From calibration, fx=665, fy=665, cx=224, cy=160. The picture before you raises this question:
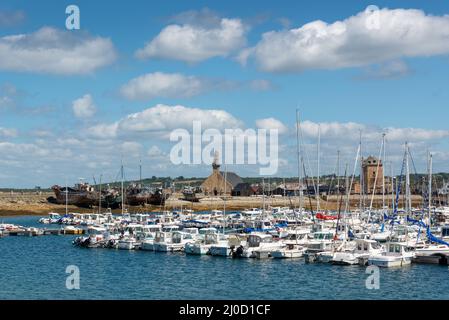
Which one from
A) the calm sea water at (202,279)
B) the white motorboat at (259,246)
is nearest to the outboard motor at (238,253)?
the white motorboat at (259,246)

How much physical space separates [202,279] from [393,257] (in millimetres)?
14518

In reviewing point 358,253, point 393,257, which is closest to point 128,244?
point 358,253

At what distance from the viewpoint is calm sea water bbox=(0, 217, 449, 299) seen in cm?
4050

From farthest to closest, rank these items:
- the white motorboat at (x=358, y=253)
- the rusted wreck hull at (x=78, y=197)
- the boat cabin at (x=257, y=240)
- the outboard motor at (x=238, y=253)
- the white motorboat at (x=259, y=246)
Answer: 1. the rusted wreck hull at (x=78, y=197)
2. the boat cabin at (x=257, y=240)
3. the outboard motor at (x=238, y=253)
4. the white motorboat at (x=259, y=246)
5. the white motorboat at (x=358, y=253)

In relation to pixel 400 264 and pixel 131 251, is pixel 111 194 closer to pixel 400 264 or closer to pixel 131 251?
pixel 131 251

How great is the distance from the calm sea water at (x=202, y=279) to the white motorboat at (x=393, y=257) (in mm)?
861

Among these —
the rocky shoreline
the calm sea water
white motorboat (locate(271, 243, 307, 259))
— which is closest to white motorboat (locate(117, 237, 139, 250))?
the calm sea water

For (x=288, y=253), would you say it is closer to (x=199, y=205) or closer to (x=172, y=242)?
(x=172, y=242)

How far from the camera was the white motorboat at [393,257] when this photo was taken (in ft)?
163

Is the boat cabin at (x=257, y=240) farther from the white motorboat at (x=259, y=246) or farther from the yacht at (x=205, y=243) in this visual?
the yacht at (x=205, y=243)
